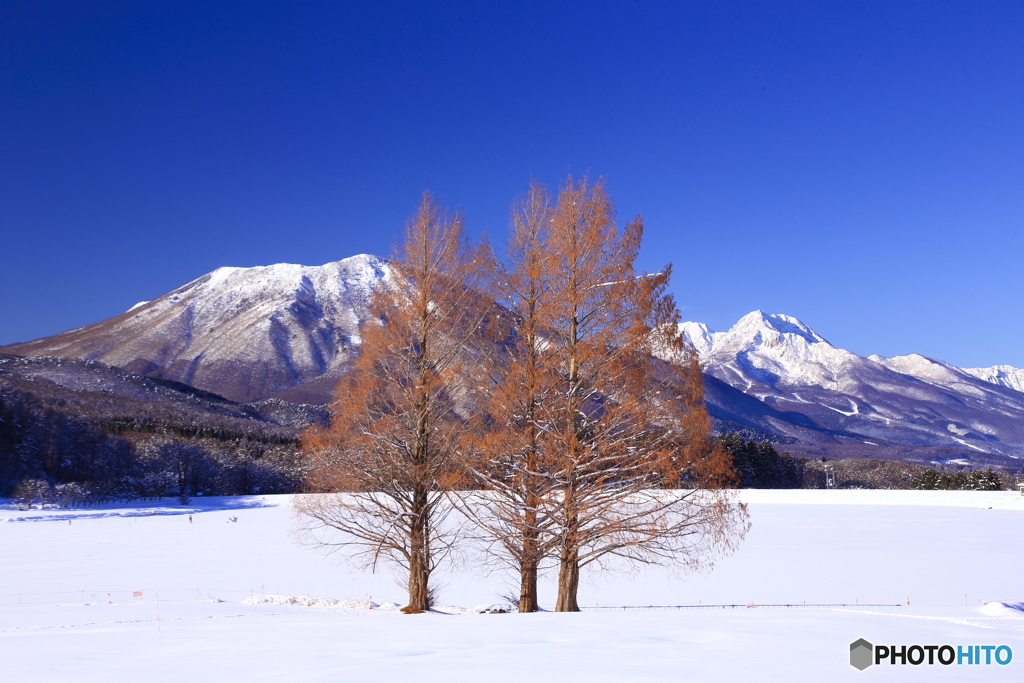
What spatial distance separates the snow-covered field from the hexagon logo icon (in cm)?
11

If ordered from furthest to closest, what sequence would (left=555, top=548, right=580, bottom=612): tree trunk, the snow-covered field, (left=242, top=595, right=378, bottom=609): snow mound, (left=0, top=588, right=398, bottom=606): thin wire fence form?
(left=0, top=588, right=398, bottom=606): thin wire fence < (left=242, top=595, right=378, bottom=609): snow mound < (left=555, top=548, right=580, bottom=612): tree trunk < the snow-covered field

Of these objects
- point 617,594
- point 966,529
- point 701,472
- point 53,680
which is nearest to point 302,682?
point 53,680

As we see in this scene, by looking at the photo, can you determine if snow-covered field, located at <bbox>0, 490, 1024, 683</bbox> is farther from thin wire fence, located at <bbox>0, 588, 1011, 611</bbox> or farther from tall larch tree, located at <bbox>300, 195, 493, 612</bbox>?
tall larch tree, located at <bbox>300, 195, 493, 612</bbox>

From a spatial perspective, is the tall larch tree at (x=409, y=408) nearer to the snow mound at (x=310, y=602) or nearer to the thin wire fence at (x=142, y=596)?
the snow mound at (x=310, y=602)

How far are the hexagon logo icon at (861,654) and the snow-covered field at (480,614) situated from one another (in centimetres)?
11

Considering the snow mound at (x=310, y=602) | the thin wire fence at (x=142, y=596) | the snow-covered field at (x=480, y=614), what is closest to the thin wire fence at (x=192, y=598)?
the thin wire fence at (x=142, y=596)

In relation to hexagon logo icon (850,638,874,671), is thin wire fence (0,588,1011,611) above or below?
→ below

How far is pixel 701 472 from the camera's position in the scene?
527 inches

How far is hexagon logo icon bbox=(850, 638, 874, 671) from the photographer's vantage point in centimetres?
730

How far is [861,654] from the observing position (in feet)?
25.6

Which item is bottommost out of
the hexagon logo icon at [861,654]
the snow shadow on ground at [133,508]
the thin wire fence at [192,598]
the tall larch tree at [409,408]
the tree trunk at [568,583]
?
the snow shadow on ground at [133,508]

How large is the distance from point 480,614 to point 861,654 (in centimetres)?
722

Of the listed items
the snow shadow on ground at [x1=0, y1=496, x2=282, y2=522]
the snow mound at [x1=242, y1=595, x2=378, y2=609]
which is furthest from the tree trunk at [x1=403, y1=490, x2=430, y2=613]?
the snow shadow on ground at [x1=0, y1=496, x2=282, y2=522]

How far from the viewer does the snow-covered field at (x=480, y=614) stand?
7.00m
